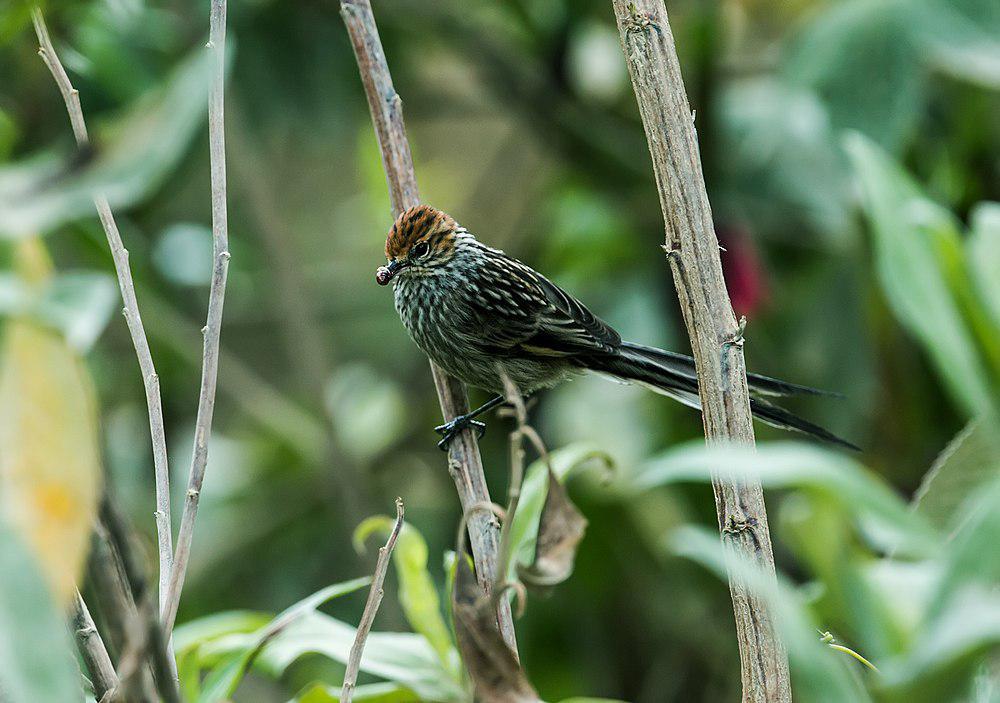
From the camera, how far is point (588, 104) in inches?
138

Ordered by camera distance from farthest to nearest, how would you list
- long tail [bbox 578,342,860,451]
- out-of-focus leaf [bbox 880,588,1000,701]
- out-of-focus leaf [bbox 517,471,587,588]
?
long tail [bbox 578,342,860,451] < out-of-focus leaf [bbox 517,471,587,588] < out-of-focus leaf [bbox 880,588,1000,701]

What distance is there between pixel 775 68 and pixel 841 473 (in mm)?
3109

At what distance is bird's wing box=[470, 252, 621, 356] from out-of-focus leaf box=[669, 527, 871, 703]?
1422 mm

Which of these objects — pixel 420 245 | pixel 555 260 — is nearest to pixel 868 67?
pixel 555 260

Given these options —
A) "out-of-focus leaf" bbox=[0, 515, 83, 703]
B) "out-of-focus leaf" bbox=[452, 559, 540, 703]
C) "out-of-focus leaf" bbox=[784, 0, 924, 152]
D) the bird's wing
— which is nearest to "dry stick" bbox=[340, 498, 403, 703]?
"out-of-focus leaf" bbox=[452, 559, 540, 703]

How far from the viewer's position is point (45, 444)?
72 centimetres

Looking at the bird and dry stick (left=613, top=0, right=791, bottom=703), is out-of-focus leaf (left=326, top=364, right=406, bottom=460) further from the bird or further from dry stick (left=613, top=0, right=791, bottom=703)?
dry stick (left=613, top=0, right=791, bottom=703)

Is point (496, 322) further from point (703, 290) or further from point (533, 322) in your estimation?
point (703, 290)

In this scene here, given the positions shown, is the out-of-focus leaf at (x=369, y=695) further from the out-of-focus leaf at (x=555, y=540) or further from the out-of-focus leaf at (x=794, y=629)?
the out-of-focus leaf at (x=794, y=629)

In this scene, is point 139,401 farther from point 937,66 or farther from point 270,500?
point 937,66

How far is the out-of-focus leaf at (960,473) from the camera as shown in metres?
1.16

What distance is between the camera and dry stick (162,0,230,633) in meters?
1.02

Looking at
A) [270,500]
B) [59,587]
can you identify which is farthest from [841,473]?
[270,500]

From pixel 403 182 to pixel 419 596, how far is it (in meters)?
0.62
